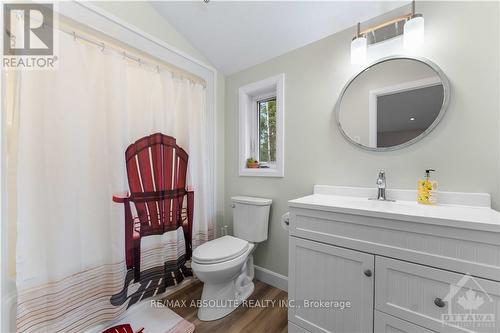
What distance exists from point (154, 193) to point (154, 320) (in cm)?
90

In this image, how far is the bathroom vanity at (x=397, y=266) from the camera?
765 mm

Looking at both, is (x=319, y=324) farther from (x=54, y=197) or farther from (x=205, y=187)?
(x=54, y=197)

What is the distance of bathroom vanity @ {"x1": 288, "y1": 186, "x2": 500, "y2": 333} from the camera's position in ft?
2.51

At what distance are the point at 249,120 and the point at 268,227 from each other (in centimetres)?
109

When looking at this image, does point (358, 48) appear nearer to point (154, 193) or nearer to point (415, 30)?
point (415, 30)

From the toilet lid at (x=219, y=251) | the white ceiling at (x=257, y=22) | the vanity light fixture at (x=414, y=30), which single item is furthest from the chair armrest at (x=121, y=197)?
the vanity light fixture at (x=414, y=30)

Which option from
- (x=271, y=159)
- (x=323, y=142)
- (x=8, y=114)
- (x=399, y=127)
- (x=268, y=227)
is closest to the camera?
(x=8, y=114)

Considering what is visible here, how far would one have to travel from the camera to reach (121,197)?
4.39 feet

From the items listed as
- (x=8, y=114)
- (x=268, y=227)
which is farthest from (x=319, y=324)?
(x=8, y=114)

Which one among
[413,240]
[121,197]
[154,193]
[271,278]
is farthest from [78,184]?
[413,240]

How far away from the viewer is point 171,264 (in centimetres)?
162

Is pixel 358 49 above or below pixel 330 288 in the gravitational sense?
above

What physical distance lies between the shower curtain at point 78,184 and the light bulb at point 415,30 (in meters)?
1.68

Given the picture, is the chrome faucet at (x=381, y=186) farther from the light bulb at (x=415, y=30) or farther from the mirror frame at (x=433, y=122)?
the light bulb at (x=415, y=30)
